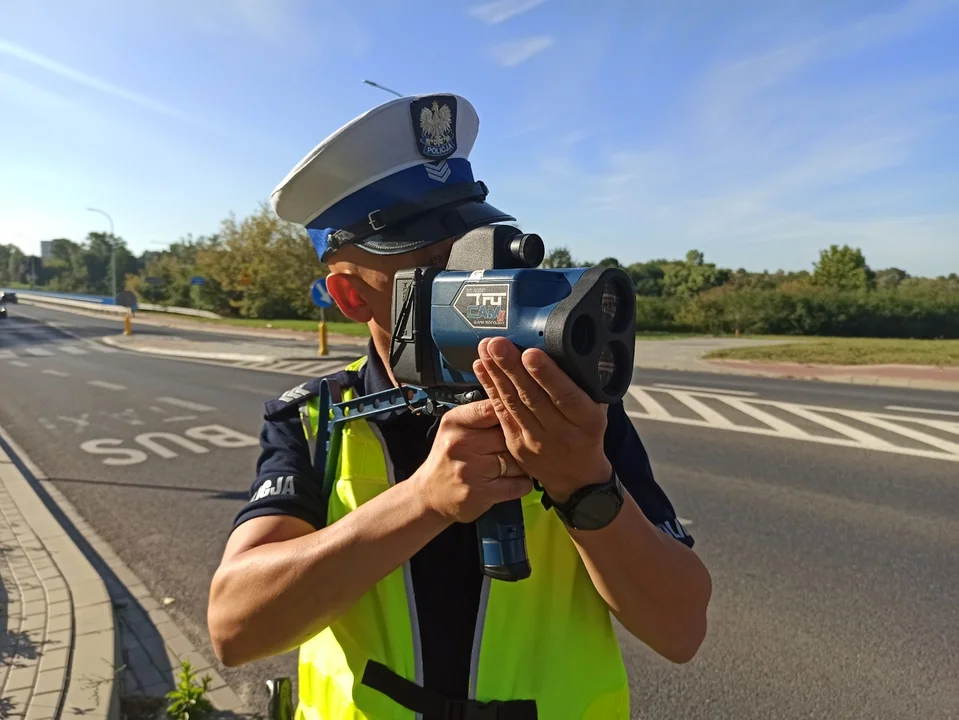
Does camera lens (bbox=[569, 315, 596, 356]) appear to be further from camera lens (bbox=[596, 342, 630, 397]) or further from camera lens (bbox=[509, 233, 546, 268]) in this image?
camera lens (bbox=[509, 233, 546, 268])

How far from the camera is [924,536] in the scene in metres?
4.82

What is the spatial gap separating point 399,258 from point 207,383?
44.9ft

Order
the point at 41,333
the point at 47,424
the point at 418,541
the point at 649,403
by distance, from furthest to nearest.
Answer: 1. the point at 41,333
2. the point at 649,403
3. the point at 47,424
4. the point at 418,541

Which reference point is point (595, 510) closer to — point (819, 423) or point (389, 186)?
point (389, 186)

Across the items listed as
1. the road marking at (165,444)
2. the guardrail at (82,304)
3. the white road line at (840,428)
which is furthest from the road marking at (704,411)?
the guardrail at (82,304)

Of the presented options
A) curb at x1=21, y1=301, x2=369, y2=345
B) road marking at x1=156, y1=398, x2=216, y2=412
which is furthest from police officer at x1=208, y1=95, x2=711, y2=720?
curb at x1=21, y1=301, x2=369, y2=345

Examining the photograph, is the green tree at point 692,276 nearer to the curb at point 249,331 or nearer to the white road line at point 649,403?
the curb at point 249,331

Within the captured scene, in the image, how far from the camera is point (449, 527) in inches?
52.6

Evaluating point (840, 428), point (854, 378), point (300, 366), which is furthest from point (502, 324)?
point (300, 366)

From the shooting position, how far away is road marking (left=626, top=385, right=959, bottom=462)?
300 inches

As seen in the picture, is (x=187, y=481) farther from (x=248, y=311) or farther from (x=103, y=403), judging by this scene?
(x=248, y=311)

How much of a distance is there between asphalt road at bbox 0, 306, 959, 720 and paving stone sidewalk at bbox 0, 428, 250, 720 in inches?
6.2

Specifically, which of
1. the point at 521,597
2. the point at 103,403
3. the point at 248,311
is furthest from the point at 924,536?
the point at 248,311

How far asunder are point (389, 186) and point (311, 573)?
0.79m
